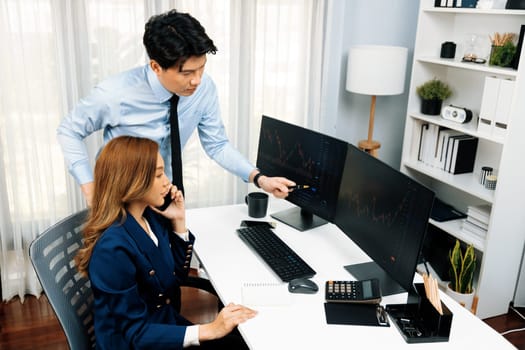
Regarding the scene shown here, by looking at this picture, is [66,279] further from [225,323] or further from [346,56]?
[346,56]

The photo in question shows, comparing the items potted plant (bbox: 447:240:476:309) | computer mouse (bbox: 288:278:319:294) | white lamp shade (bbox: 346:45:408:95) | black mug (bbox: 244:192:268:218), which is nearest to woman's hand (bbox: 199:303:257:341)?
computer mouse (bbox: 288:278:319:294)

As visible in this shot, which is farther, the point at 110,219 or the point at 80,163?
the point at 80,163

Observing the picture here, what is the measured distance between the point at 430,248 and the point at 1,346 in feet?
8.03

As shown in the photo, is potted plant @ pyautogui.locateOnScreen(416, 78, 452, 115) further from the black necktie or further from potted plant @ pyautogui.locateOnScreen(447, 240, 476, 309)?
the black necktie

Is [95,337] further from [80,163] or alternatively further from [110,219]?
[80,163]

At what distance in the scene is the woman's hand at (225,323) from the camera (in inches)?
59.7

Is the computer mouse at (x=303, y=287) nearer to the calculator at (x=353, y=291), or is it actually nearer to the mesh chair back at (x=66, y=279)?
the calculator at (x=353, y=291)

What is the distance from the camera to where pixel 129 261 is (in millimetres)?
1479

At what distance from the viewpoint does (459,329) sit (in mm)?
1546

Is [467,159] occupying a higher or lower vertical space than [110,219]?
lower

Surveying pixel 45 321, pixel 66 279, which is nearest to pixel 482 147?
pixel 66 279

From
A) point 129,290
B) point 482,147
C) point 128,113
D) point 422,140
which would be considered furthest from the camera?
point 422,140

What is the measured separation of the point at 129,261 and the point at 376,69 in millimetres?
2100

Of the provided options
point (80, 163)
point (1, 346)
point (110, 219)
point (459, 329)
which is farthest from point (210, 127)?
point (1, 346)
